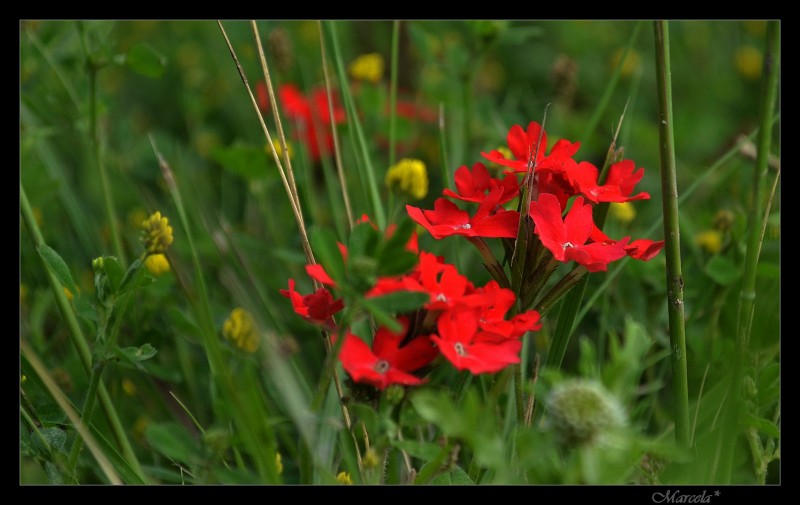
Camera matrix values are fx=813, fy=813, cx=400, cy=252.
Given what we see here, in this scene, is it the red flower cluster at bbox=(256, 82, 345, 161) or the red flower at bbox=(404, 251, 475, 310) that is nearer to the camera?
the red flower at bbox=(404, 251, 475, 310)

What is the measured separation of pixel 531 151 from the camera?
3.70 ft

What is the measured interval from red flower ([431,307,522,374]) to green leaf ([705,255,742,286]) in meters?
0.77

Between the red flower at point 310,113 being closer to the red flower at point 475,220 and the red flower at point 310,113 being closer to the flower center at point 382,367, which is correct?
the red flower at point 475,220

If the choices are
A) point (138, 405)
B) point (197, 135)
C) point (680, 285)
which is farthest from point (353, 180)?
point (680, 285)

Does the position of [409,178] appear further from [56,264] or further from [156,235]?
[56,264]

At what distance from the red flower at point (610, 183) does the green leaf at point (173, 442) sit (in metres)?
0.62

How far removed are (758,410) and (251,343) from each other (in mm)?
795

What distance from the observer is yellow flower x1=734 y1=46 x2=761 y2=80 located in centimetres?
298

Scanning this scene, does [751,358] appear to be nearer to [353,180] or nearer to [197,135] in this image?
[353,180]

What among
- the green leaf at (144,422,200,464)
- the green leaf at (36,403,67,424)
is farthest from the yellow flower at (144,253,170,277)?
the green leaf at (144,422,200,464)

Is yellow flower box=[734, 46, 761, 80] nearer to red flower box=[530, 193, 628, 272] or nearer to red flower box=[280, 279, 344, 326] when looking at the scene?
red flower box=[530, 193, 628, 272]

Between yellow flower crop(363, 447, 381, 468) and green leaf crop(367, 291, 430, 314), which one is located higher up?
green leaf crop(367, 291, 430, 314)

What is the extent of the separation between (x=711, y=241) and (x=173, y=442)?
121 centimetres

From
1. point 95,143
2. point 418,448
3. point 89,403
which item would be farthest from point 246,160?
point 418,448
